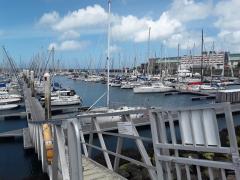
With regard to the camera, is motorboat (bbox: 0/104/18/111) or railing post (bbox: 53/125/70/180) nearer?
railing post (bbox: 53/125/70/180)

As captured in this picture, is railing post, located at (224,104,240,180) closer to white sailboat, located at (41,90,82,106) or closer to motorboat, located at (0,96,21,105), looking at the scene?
white sailboat, located at (41,90,82,106)

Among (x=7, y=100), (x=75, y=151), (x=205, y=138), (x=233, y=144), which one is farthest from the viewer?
(x=7, y=100)

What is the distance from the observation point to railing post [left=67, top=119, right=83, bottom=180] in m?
4.83

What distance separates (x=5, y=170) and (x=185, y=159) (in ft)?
75.6

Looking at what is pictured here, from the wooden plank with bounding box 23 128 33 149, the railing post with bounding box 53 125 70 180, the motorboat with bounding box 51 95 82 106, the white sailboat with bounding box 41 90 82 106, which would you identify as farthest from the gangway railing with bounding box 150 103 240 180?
the motorboat with bounding box 51 95 82 106

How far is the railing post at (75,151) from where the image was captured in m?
4.83

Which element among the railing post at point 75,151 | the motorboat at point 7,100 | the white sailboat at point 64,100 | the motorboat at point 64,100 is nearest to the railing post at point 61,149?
the railing post at point 75,151

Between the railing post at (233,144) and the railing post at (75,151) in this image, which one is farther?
the railing post at (75,151)

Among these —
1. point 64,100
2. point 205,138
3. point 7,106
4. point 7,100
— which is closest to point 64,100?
point 64,100

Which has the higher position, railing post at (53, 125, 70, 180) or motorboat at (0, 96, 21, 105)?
railing post at (53, 125, 70, 180)

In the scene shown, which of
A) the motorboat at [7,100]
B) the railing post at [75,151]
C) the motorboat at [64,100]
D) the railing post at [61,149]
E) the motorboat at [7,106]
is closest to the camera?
the railing post at [75,151]

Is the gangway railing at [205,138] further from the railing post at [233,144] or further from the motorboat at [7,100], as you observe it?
the motorboat at [7,100]

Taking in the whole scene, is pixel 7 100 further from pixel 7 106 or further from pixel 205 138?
pixel 205 138

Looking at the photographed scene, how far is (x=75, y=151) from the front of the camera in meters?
4.91
